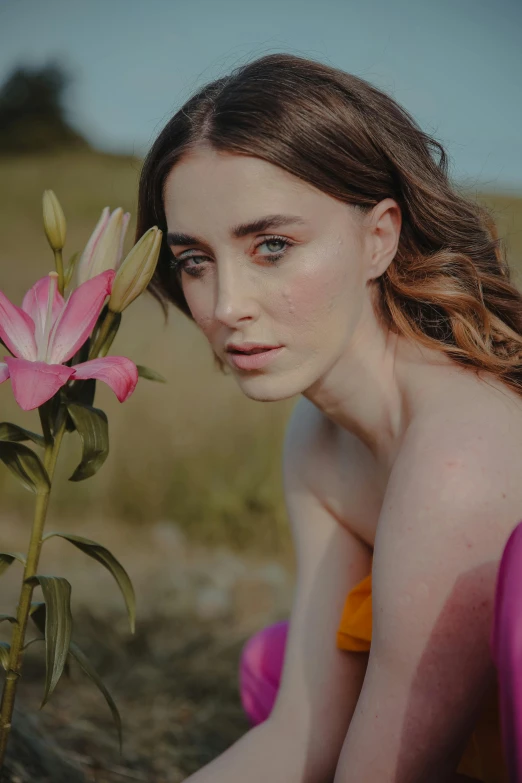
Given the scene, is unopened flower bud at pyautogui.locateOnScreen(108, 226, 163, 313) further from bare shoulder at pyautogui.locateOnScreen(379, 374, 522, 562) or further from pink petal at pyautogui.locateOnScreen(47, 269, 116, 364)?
bare shoulder at pyautogui.locateOnScreen(379, 374, 522, 562)

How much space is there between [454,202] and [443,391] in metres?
0.42

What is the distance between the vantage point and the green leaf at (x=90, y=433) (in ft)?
4.44

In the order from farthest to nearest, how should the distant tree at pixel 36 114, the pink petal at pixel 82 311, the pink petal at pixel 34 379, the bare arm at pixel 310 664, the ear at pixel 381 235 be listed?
the distant tree at pixel 36 114 → the bare arm at pixel 310 664 → the ear at pixel 381 235 → the pink petal at pixel 82 311 → the pink petal at pixel 34 379

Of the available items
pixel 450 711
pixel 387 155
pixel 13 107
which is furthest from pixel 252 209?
pixel 13 107

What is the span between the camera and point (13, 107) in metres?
10.8

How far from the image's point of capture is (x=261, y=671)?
2.09m

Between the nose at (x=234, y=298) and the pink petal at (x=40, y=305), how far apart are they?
251 mm

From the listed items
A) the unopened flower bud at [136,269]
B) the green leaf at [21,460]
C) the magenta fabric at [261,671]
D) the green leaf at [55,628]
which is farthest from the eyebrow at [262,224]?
the magenta fabric at [261,671]

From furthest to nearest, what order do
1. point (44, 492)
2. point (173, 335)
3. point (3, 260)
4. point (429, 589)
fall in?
point (3, 260) < point (173, 335) < point (44, 492) < point (429, 589)

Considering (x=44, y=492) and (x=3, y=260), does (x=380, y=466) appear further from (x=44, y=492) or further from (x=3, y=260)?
(x=3, y=260)

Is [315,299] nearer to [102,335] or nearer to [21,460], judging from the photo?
[102,335]

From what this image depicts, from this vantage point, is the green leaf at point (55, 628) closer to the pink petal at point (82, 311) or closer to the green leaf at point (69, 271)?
the pink petal at point (82, 311)

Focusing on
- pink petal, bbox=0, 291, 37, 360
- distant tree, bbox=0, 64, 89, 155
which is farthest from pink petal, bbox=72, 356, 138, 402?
distant tree, bbox=0, 64, 89, 155

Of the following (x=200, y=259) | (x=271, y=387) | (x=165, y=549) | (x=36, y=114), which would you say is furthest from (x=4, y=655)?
(x=36, y=114)
